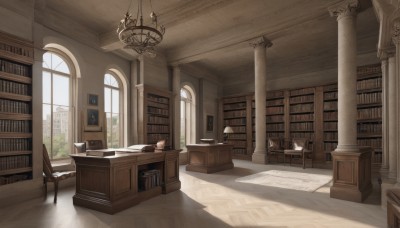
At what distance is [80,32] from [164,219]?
6041mm

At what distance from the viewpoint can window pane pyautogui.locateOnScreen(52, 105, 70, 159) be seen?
6.52m

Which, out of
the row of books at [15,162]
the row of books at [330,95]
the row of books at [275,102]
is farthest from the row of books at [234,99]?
the row of books at [15,162]

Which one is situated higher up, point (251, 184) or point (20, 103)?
point (20, 103)

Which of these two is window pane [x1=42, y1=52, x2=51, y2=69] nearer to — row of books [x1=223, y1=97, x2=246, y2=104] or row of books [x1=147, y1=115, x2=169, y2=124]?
row of books [x1=147, y1=115, x2=169, y2=124]

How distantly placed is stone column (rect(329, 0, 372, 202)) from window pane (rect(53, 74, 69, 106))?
7.05 meters

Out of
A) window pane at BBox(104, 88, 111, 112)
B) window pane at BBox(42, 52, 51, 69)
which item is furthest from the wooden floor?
window pane at BBox(104, 88, 111, 112)

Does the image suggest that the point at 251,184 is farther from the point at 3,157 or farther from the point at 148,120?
the point at 3,157

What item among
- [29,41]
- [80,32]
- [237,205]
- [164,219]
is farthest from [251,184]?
[80,32]

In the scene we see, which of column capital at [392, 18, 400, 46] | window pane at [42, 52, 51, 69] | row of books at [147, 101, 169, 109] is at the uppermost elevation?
window pane at [42, 52, 51, 69]

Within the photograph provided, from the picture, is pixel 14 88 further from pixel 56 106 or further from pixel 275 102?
pixel 275 102

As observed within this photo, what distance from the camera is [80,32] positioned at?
22.9ft

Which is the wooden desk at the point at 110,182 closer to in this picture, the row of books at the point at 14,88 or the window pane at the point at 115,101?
the row of books at the point at 14,88

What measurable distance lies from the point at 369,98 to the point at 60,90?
32.0 feet

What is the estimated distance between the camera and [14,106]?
187 inches
